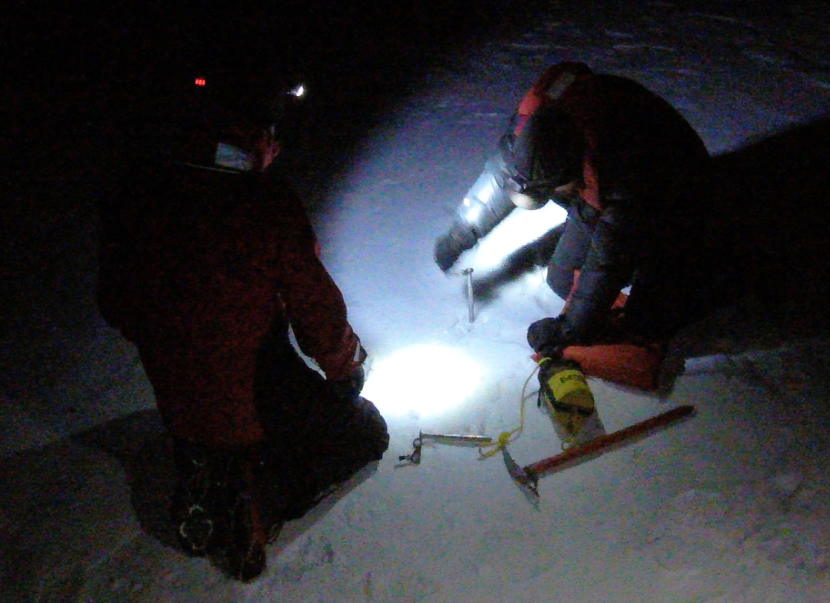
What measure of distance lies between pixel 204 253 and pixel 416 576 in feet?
3.93

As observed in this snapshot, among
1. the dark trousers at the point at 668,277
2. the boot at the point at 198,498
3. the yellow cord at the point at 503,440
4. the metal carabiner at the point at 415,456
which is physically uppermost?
the dark trousers at the point at 668,277

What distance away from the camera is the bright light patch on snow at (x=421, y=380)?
2.34 m

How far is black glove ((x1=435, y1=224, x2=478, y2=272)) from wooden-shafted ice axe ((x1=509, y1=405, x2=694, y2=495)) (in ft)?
3.93

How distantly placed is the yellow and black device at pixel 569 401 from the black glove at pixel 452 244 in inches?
35.7

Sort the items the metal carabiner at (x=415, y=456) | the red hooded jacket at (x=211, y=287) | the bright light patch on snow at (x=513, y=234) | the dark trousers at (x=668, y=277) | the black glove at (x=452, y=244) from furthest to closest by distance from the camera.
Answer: the bright light patch on snow at (x=513, y=234)
the black glove at (x=452, y=244)
the dark trousers at (x=668, y=277)
the metal carabiner at (x=415, y=456)
the red hooded jacket at (x=211, y=287)

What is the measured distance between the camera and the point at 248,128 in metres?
1.44

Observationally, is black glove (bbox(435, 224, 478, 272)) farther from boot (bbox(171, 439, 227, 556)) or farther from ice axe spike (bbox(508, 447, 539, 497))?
boot (bbox(171, 439, 227, 556))

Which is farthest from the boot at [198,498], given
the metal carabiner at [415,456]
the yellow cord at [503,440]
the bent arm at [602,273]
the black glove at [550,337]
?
the bent arm at [602,273]

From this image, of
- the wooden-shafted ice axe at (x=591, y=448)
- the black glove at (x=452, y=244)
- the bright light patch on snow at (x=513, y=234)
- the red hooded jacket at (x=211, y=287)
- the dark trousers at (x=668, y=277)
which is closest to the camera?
the red hooded jacket at (x=211, y=287)

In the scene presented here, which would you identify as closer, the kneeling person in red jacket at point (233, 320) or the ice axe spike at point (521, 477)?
the kneeling person in red jacket at point (233, 320)

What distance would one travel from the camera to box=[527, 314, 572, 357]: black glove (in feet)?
7.82

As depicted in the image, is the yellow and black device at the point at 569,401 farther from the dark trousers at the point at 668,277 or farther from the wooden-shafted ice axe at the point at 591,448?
the dark trousers at the point at 668,277

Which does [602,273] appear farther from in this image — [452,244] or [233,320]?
[233,320]

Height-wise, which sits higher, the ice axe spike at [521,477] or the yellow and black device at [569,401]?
the yellow and black device at [569,401]
